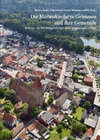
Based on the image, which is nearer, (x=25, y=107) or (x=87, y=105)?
(x=25, y=107)

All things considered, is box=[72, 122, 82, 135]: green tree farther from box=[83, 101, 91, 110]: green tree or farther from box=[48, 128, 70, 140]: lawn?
box=[83, 101, 91, 110]: green tree

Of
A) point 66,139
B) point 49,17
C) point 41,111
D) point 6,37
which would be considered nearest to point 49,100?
point 41,111

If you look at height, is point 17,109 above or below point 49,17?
below

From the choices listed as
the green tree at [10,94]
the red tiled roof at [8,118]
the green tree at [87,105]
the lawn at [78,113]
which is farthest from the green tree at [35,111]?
the green tree at [87,105]

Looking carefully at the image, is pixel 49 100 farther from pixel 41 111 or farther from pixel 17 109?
pixel 17 109

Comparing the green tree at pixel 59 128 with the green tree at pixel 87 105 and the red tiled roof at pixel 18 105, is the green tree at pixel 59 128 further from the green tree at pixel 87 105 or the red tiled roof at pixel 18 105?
the red tiled roof at pixel 18 105

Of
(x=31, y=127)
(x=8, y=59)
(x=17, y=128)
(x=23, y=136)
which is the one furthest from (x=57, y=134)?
(x=8, y=59)

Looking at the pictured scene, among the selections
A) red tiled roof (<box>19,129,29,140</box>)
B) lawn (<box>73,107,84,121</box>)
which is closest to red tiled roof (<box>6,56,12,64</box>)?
lawn (<box>73,107,84,121</box>)

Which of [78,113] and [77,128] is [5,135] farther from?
[78,113]
